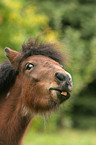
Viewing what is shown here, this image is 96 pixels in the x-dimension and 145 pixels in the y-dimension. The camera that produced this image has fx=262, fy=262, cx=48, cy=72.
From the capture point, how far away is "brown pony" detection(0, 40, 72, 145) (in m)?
3.28

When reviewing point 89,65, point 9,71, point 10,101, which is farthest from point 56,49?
point 89,65

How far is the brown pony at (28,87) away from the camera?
3277mm

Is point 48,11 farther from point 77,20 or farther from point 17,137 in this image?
point 17,137

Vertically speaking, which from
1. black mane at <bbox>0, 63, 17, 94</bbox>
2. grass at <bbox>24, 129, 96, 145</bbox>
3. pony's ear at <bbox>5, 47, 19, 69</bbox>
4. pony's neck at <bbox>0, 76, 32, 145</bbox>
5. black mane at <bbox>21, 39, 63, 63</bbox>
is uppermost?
black mane at <bbox>21, 39, 63, 63</bbox>

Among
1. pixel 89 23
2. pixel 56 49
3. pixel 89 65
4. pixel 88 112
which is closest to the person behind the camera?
pixel 56 49

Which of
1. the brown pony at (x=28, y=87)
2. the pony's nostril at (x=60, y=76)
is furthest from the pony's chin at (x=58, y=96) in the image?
the pony's nostril at (x=60, y=76)

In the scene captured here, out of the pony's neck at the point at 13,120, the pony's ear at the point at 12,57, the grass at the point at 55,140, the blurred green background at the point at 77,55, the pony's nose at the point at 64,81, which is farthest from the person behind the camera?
the blurred green background at the point at 77,55

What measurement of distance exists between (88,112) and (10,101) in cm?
2203

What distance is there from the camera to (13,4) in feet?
41.5

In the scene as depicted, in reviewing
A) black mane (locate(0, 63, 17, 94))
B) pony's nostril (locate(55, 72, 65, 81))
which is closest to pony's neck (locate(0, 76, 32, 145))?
black mane (locate(0, 63, 17, 94))

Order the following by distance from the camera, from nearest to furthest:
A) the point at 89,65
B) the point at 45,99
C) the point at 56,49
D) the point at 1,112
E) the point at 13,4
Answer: the point at 45,99 → the point at 1,112 → the point at 56,49 → the point at 13,4 → the point at 89,65

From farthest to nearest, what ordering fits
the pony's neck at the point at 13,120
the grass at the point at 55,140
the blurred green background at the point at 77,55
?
→ the blurred green background at the point at 77,55, the grass at the point at 55,140, the pony's neck at the point at 13,120

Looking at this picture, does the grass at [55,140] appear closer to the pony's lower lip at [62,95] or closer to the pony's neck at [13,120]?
the pony's neck at [13,120]

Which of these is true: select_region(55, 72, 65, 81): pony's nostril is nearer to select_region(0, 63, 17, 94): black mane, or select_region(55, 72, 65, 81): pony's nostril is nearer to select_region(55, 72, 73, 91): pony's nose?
select_region(55, 72, 73, 91): pony's nose
